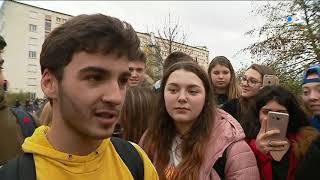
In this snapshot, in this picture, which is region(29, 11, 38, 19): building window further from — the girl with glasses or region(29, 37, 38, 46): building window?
the girl with glasses

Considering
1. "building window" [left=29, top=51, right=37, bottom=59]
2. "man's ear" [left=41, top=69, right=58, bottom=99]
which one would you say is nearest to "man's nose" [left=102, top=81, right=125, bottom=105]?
"man's ear" [left=41, top=69, right=58, bottom=99]

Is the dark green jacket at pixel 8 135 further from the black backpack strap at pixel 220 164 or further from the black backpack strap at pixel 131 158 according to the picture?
the black backpack strap at pixel 220 164

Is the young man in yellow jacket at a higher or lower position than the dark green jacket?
higher

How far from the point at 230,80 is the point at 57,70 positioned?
3.26 m

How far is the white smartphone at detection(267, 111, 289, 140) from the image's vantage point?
7.89 feet

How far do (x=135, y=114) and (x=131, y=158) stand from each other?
1.34 metres

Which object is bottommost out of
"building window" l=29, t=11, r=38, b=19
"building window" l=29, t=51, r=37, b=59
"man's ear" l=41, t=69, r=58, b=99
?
"man's ear" l=41, t=69, r=58, b=99

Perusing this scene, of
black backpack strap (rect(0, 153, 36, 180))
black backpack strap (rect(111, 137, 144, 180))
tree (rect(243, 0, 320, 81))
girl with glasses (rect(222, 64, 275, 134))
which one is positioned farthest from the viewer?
tree (rect(243, 0, 320, 81))

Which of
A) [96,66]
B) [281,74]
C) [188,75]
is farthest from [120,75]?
[281,74]

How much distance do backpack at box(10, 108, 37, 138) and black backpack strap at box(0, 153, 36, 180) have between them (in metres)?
1.35

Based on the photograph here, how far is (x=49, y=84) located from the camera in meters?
1.41

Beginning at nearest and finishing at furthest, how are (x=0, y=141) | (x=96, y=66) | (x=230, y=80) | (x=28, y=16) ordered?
(x=96, y=66)
(x=0, y=141)
(x=230, y=80)
(x=28, y=16)

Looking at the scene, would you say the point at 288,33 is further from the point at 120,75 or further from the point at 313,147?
the point at 120,75

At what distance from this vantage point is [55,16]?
60906mm
